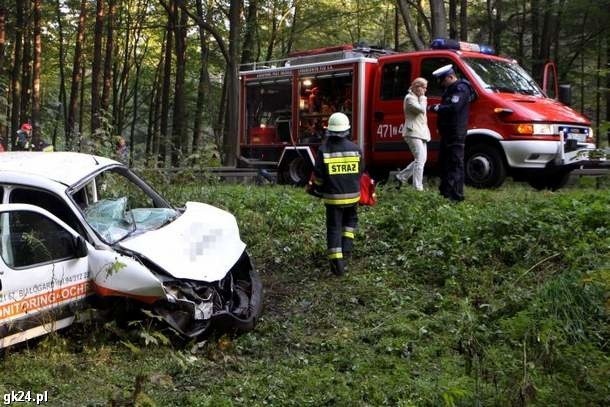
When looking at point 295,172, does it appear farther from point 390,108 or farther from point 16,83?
point 16,83

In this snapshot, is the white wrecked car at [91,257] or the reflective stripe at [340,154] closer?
the white wrecked car at [91,257]

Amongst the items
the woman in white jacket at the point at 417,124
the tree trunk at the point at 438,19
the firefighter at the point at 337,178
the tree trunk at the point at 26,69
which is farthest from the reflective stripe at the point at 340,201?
the tree trunk at the point at 26,69

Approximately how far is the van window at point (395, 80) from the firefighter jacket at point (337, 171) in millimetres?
4940

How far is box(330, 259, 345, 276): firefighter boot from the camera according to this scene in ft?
24.0

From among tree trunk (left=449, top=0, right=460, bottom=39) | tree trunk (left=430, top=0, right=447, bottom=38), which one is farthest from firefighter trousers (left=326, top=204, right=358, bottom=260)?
tree trunk (left=449, top=0, right=460, bottom=39)

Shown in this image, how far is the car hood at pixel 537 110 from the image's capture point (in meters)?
10.0

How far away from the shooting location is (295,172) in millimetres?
13688

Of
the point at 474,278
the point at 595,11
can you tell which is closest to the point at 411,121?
the point at 474,278

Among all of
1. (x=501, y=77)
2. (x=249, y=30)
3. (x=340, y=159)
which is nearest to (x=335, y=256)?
(x=340, y=159)

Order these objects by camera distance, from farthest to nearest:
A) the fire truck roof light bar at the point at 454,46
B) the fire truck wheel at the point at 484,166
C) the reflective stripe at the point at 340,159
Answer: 1. the fire truck roof light bar at the point at 454,46
2. the fire truck wheel at the point at 484,166
3. the reflective stripe at the point at 340,159

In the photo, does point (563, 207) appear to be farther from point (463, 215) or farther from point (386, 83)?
point (386, 83)

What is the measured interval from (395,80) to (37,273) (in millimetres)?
8465

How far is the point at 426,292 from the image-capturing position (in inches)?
261

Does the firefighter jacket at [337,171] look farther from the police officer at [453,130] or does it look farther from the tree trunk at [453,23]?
the tree trunk at [453,23]
